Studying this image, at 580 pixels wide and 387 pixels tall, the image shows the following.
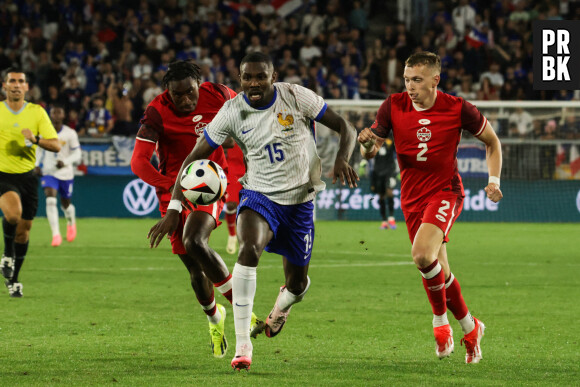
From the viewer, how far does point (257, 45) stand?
26.1 metres

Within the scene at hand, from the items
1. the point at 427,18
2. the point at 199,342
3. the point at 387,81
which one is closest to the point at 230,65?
the point at 387,81

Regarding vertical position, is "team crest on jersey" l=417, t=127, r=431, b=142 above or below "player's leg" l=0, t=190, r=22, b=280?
above

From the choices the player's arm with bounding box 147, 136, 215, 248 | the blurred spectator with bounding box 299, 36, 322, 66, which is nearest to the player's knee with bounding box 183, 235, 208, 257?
the player's arm with bounding box 147, 136, 215, 248

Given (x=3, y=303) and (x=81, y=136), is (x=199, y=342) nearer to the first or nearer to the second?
(x=3, y=303)

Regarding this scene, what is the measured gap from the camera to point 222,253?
49.6 ft

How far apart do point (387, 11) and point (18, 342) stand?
74.5 feet

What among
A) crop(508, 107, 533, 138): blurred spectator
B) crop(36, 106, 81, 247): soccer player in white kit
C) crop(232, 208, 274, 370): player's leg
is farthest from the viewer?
crop(508, 107, 533, 138): blurred spectator

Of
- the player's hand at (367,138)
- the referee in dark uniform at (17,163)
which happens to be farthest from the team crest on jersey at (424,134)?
the referee in dark uniform at (17,163)

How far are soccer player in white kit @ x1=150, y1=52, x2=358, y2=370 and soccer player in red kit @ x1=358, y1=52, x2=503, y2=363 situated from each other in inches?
17.9

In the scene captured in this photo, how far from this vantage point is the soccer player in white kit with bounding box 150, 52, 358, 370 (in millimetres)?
6348

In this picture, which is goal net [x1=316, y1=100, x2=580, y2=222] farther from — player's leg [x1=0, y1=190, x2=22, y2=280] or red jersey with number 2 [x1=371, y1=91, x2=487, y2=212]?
red jersey with number 2 [x1=371, y1=91, x2=487, y2=212]

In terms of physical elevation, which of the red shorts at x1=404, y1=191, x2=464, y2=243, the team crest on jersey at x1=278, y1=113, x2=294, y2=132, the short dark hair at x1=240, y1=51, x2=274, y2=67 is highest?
the short dark hair at x1=240, y1=51, x2=274, y2=67

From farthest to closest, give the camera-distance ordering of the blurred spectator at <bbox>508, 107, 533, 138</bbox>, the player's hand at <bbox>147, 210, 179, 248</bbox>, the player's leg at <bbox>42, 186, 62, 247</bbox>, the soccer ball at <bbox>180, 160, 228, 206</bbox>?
the blurred spectator at <bbox>508, 107, 533, 138</bbox>, the player's leg at <bbox>42, 186, 62, 247</bbox>, the soccer ball at <bbox>180, 160, 228, 206</bbox>, the player's hand at <bbox>147, 210, 179, 248</bbox>

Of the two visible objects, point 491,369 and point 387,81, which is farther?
point 387,81
